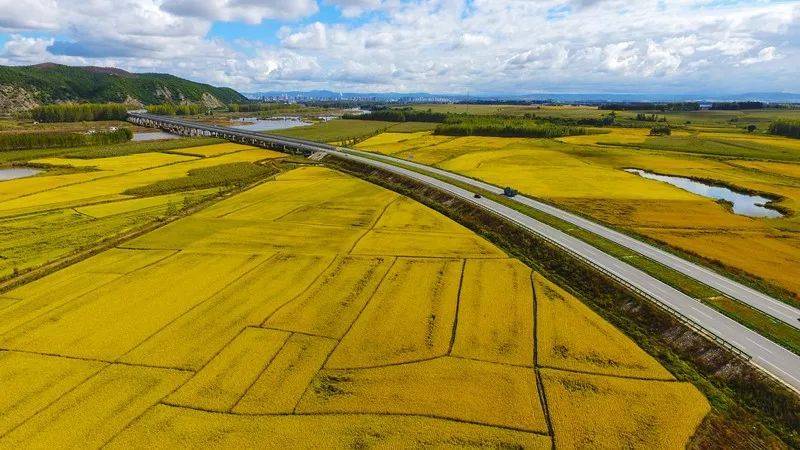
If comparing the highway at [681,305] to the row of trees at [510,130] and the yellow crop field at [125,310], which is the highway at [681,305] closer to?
the yellow crop field at [125,310]

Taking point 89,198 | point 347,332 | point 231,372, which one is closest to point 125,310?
point 231,372

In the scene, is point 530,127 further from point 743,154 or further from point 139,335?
point 139,335

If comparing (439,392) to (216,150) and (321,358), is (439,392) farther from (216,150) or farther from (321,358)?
(216,150)

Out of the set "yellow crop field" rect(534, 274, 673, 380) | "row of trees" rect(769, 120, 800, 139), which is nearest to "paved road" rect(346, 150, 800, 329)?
"yellow crop field" rect(534, 274, 673, 380)

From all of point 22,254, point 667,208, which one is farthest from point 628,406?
point 22,254

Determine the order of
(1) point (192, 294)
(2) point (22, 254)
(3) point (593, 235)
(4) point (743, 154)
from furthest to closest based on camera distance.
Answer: (4) point (743, 154), (3) point (593, 235), (2) point (22, 254), (1) point (192, 294)

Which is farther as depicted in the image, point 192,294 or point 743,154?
point 743,154

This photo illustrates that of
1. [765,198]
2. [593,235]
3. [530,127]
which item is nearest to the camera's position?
[593,235]

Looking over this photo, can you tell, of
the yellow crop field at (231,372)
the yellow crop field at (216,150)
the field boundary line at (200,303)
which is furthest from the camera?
the yellow crop field at (216,150)

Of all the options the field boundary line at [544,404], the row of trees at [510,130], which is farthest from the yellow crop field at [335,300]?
the row of trees at [510,130]
